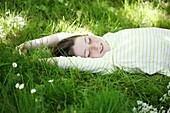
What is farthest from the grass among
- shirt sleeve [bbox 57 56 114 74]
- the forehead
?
the forehead

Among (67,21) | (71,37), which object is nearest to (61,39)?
(71,37)

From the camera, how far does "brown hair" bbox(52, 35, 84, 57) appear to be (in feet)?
9.94

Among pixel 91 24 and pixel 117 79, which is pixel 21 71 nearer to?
pixel 117 79

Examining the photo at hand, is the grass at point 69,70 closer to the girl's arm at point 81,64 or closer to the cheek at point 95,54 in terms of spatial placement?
the girl's arm at point 81,64

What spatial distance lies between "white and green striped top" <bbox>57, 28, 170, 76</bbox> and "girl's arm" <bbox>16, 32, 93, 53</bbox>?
0.33 metres

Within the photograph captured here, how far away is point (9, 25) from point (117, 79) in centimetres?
113

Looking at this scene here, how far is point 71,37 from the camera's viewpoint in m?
3.14

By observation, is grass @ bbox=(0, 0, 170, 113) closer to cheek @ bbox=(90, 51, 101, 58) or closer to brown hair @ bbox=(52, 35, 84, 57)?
brown hair @ bbox=(52, 35, 84, 57)

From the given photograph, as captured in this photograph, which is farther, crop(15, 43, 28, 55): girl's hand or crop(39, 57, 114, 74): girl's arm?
crop(15, 43, 28, 55): girl's hand

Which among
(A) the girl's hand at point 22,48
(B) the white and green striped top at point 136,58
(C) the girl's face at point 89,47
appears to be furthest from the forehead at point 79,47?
(A) the girl's hand at point 22,48

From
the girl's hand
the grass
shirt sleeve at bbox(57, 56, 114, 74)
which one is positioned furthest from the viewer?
the girl's hand

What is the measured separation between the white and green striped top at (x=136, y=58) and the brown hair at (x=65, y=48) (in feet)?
0.68

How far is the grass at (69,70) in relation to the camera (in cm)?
222

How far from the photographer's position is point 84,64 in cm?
281
